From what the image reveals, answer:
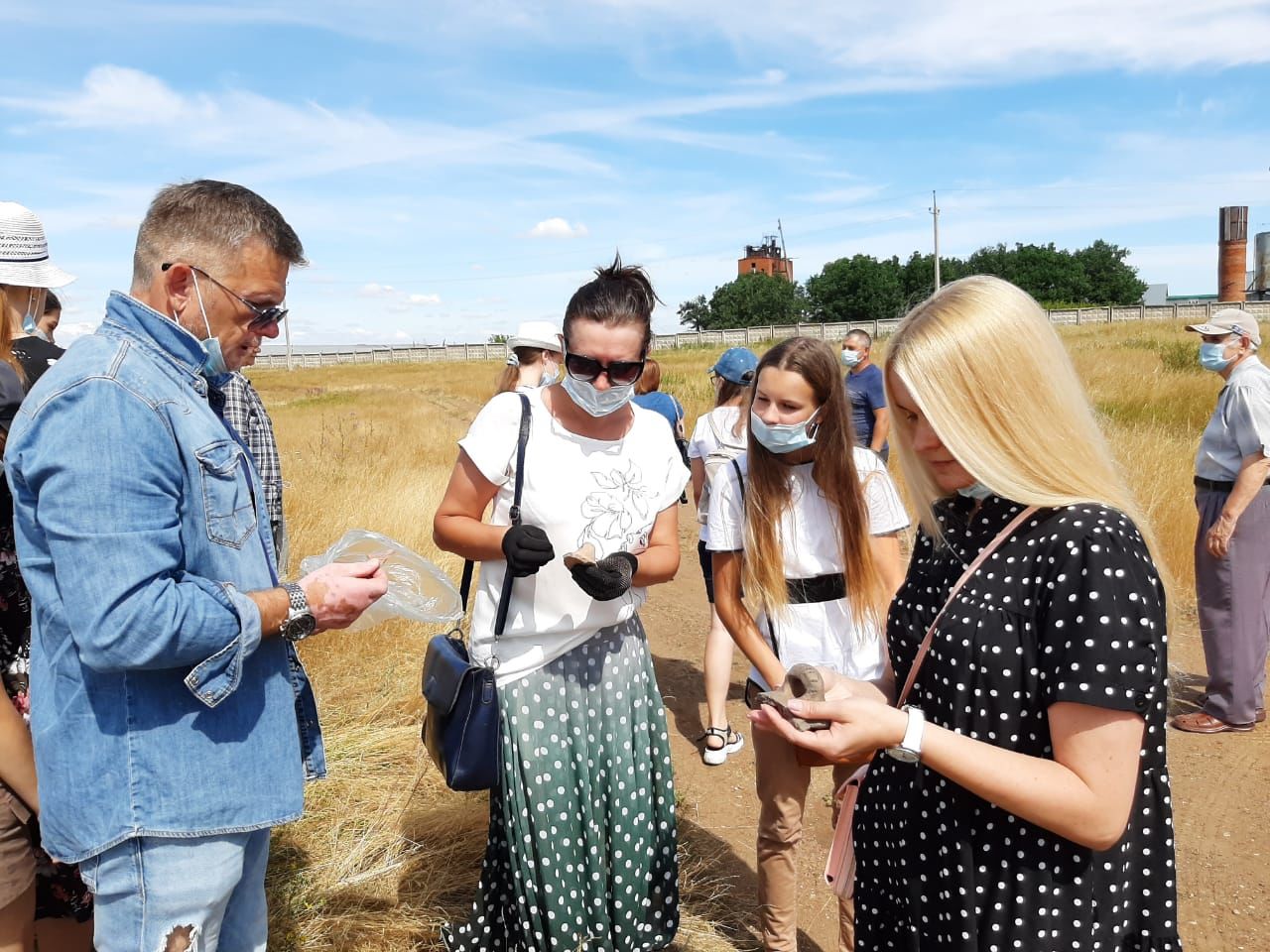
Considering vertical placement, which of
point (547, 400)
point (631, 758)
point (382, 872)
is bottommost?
point (382, 872)

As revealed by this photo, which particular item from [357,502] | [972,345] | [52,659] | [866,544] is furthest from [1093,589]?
[357,502]

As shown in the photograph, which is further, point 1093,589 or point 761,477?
point 761,477

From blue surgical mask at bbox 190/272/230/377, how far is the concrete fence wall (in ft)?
74.1

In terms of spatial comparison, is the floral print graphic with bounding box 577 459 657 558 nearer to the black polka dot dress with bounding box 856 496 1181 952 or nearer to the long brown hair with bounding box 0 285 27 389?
the black polka dot dress with bounding box 856 496 1181 952

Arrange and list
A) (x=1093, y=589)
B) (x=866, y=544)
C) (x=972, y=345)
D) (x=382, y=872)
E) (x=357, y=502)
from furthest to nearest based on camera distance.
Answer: (x=357, y=502)
(x=382, y=872)
(x=866, y=544)
(x=972, y=345)
(x=1093, y=589)

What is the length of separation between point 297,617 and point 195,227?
768 millimetres

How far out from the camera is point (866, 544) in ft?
9.04

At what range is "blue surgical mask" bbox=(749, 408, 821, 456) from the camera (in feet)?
9.21

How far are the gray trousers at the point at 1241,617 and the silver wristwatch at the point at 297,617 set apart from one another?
4542mm

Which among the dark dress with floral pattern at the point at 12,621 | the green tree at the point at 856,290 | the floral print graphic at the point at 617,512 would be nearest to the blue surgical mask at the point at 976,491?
the floral print graphic at the point at 617,512

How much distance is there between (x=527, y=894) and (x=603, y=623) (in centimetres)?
73

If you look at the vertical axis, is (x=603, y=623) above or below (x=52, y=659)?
below

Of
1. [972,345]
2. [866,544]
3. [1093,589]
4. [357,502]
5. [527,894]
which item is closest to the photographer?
[1093,589]

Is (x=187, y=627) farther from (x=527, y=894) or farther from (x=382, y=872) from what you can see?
(x=382, y=872)
